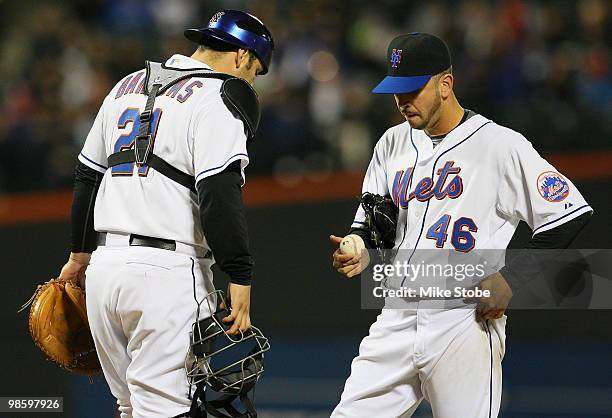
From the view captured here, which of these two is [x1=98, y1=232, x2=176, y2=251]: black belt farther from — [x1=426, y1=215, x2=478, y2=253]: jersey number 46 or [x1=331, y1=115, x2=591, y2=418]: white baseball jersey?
[x1=426, y1=215, x2=478, y2=253]: jersey number 46

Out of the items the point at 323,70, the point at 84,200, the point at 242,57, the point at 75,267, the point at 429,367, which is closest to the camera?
the point at 429,367

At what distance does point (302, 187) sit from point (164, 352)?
2.67 meters

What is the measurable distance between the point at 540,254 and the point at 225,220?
113cm

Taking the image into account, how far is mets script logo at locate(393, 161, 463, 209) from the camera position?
136 inches

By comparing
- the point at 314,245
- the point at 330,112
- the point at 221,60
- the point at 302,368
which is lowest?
the point at 302,368

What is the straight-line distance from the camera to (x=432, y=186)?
11.5ft

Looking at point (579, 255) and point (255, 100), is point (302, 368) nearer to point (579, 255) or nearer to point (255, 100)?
point (579, 255)

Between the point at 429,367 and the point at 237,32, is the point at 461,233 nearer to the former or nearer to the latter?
the point at 429,367

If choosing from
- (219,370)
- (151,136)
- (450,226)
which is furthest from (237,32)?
(219,370)

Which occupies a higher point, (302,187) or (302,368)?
(302,187)

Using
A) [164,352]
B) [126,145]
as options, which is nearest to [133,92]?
[126,145]

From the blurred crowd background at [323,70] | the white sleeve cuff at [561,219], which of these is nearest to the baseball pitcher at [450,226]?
the white sleeve cuff at [561,219]

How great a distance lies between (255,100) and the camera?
139 inches

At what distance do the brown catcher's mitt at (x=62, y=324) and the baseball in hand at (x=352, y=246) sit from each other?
1138 millimetres
